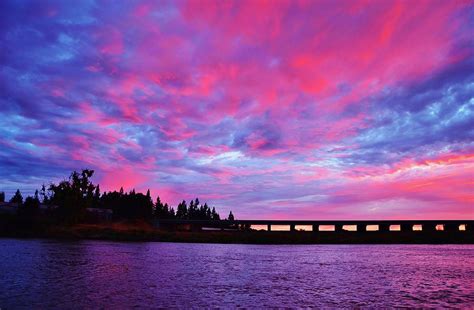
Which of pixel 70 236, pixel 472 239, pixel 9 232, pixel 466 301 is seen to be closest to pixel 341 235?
pixel 472 239

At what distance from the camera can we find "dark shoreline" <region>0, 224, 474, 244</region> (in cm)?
12662

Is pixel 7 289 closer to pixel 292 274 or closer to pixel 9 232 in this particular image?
pixel 292 274

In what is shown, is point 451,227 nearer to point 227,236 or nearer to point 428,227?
point 428,227

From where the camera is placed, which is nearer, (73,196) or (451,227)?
(73,196)

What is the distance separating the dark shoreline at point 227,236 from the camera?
127m

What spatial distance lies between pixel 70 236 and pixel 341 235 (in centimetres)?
10738

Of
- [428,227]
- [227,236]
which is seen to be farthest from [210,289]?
[428,227]

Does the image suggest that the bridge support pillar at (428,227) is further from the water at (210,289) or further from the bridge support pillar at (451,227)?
the water at (210,289)

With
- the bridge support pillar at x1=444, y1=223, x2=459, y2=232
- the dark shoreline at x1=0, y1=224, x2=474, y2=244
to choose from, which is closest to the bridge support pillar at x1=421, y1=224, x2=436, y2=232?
the dark shoreline at x1=0, y1=224, x2=474, y2=244

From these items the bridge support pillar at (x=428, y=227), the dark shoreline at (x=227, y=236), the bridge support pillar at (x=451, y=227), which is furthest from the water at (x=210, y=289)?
the bridge support pillar at (x=451, y=227)

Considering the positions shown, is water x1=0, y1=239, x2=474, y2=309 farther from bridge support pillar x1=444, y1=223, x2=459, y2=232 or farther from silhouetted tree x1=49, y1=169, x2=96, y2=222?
bridge support pillar x1=444, y1=223, x2=459, y2=232

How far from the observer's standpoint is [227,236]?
5881 inches

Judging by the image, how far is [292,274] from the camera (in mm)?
37531

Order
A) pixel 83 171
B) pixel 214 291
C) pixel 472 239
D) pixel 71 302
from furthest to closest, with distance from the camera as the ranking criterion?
pixel 472 239
pixel 83 171
pixel 214 291
pixel 71 302
